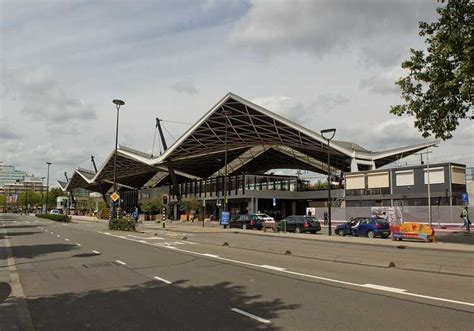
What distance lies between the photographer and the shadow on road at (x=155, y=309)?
729 cm

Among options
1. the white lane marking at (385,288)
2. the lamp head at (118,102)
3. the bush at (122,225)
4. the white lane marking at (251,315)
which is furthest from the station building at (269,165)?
the white lane marking at (251,315)

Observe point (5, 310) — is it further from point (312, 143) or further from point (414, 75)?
point (312, 143)

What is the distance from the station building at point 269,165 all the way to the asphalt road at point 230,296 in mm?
28244

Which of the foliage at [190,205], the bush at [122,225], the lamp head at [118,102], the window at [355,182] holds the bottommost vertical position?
the bush at [122,225]

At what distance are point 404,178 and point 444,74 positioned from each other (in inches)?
1236

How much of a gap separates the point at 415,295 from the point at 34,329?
697 cm

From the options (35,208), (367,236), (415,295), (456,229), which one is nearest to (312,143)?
(456,229)

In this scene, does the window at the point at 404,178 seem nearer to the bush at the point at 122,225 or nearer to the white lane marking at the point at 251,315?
the bush at the point at 122,225

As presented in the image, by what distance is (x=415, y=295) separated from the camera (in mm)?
9375

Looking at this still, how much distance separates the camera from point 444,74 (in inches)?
893

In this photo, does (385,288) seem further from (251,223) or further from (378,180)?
(378,180)

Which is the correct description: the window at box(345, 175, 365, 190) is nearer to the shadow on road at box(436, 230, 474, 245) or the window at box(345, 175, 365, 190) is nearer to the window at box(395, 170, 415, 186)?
the window at box(395, 170, 415, 186)

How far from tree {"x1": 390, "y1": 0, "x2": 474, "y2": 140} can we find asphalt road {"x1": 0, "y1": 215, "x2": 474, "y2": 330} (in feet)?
35.6

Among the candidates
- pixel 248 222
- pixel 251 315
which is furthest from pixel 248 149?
pixel 251 315
